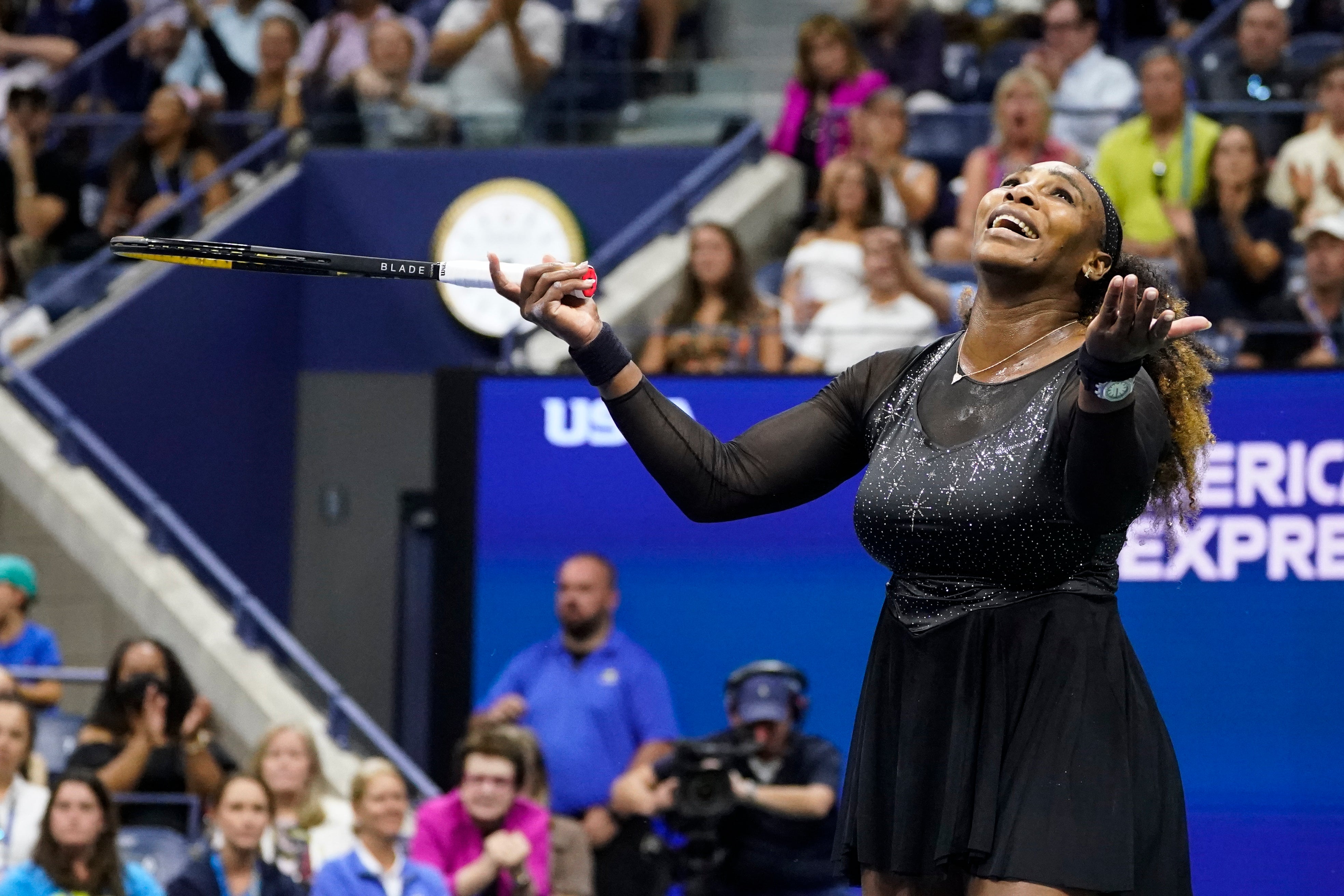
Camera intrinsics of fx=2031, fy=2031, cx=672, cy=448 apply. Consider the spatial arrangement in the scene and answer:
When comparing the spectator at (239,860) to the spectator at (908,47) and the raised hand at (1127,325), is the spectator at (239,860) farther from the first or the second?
the spectator at (908,47)

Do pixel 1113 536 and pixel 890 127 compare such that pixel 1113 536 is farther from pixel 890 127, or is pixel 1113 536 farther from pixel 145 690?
pixel 890 127

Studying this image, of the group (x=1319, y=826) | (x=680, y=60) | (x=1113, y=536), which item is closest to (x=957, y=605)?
(x=1113, y=536)

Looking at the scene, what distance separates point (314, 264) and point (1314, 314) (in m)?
5.64

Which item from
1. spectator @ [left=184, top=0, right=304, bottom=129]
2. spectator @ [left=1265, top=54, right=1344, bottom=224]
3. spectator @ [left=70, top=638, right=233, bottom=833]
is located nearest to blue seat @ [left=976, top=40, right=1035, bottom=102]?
spectator @ [left=1265, top=54, right=1344, bottom=224]

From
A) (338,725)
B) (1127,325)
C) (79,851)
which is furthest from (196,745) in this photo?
(1127,325)

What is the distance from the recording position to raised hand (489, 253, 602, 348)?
2.83 metres

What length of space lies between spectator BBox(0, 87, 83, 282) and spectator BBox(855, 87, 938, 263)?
14.6 ft

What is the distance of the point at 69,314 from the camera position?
34.1 feet

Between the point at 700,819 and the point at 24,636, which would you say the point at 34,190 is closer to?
the point at 24,636

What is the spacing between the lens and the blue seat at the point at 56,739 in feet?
26.0

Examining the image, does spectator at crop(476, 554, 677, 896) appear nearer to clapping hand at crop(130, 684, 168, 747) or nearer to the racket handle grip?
clapping hand at crop(130, 684, 168, 747)

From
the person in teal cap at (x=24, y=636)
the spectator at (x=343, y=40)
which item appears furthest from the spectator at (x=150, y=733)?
the spectator at (x=343, y=40)

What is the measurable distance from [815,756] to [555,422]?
1.96 m

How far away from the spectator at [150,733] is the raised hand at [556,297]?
16.6ft
